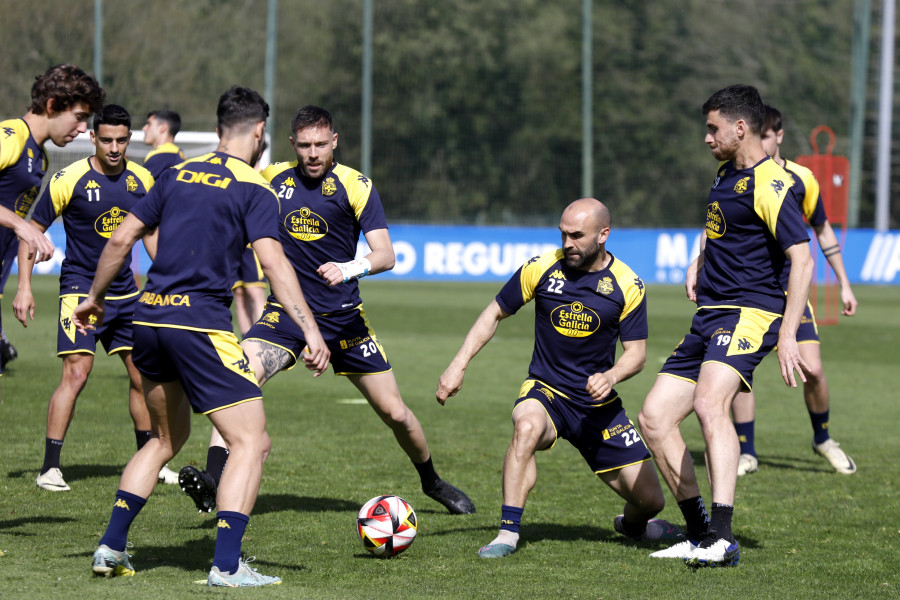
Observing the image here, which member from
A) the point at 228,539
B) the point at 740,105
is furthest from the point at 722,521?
the point at 228,539

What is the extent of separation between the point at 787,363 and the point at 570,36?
106ft

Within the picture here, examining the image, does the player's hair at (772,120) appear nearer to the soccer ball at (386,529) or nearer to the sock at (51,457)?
the soccer ball at (386,529)

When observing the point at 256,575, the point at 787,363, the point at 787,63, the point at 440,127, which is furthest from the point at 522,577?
the point at 787,63

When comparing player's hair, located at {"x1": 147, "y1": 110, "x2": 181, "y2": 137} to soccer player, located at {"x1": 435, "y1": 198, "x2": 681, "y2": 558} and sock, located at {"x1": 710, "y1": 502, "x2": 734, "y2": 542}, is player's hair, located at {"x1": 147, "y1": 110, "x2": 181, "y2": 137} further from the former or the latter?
sock, located at {"x1": 710, "y1": 502, "x2": 734, "y2": 542}

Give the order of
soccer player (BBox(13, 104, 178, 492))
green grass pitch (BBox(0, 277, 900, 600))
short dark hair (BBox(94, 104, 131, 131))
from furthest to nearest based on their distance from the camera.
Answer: soccer player (BBox(13, 104, 178, 492))
short dark hair (BBox(94, 104, 131, 131))
green grass pitch (BBox(0, 277, 900, 600))

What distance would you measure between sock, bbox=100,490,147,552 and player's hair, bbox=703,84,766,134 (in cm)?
352

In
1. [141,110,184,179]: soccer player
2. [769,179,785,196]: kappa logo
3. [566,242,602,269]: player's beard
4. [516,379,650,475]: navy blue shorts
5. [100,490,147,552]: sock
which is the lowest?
[100,490,147,552]: sock

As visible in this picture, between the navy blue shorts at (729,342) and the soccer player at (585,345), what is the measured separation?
1.08ft

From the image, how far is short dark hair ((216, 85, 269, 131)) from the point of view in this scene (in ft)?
17.5

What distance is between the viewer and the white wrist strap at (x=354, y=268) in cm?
607

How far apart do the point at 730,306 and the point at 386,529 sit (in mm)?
2202

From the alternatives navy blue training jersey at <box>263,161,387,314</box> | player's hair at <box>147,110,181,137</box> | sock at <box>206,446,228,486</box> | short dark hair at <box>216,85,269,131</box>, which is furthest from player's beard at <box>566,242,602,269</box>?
player's hair at <box>147,110,181,137</box>

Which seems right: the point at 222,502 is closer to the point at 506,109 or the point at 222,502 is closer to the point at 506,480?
the point at 506,480

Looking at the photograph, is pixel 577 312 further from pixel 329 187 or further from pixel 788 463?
pixel 788 463
